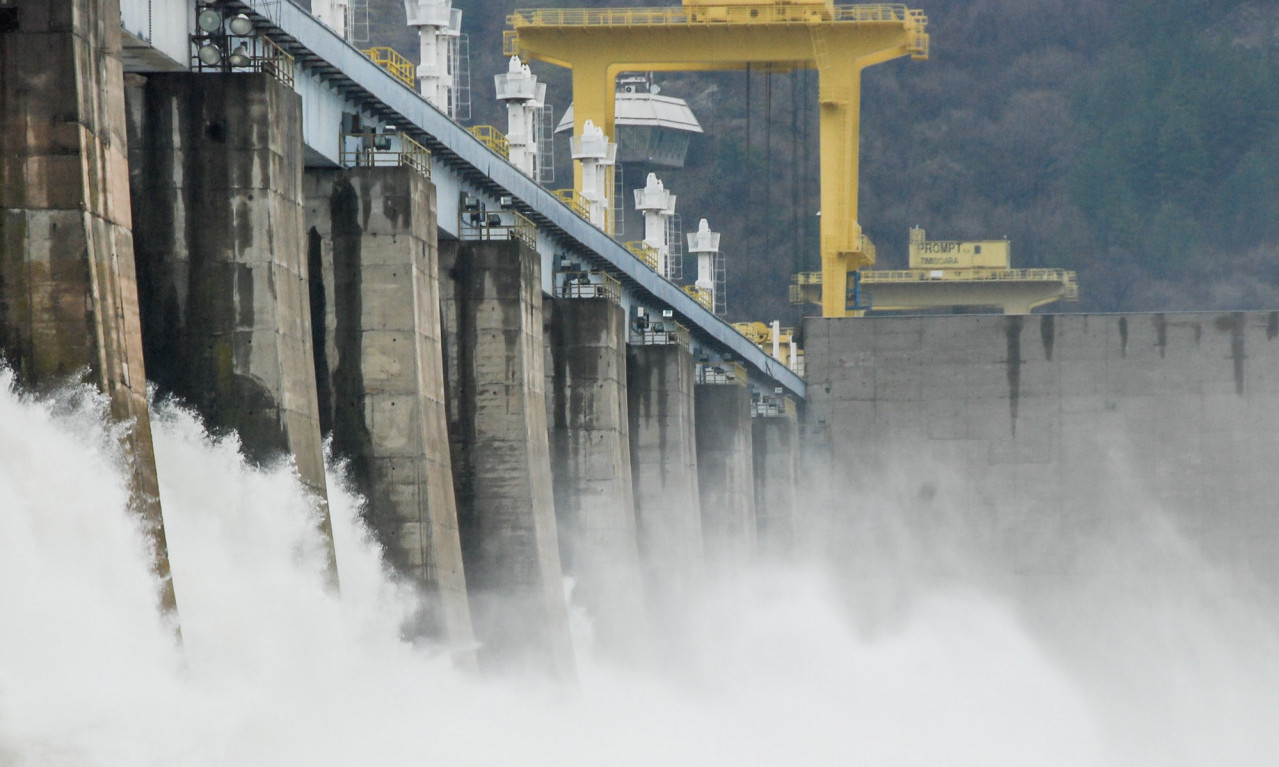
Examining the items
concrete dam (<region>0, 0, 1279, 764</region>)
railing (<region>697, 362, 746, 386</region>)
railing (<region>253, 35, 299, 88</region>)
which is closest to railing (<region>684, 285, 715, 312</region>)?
railing (<region>697, 362, 746, 386</region>)

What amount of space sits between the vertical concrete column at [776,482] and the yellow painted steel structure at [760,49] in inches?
195

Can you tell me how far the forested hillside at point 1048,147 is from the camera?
146000 millimetres

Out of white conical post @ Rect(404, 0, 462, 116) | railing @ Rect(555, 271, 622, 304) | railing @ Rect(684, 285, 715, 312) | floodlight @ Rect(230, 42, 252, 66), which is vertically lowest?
railing @ Rect(684, 285, 715, 312)

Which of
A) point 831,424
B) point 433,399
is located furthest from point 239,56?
point 831,424

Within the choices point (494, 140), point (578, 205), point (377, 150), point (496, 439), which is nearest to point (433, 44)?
point (494, 140)

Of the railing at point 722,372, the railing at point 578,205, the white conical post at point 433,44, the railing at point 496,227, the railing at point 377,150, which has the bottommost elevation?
the railing at point 722,372

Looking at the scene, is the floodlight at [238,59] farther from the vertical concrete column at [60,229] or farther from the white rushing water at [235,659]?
the vertical concrete column at [60,229]

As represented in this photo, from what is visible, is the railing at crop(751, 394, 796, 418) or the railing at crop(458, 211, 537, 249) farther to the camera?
the railing at crop(751, 394, 796, 418)

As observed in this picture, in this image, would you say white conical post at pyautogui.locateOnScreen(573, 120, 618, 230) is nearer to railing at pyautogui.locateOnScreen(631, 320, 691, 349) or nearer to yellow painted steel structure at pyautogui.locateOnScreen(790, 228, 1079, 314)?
railing at pyautogui.locateOnScreen(631, 320, 691, 349)

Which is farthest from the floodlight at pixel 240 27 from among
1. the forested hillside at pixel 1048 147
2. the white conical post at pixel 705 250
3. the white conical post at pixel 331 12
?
the forested hillside at pixel 1048 147

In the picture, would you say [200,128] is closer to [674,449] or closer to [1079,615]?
[674,449]

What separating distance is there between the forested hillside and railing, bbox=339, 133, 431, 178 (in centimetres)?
10554

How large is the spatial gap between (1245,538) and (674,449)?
18099 millimetres

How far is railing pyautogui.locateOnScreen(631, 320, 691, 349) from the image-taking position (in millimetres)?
55750
